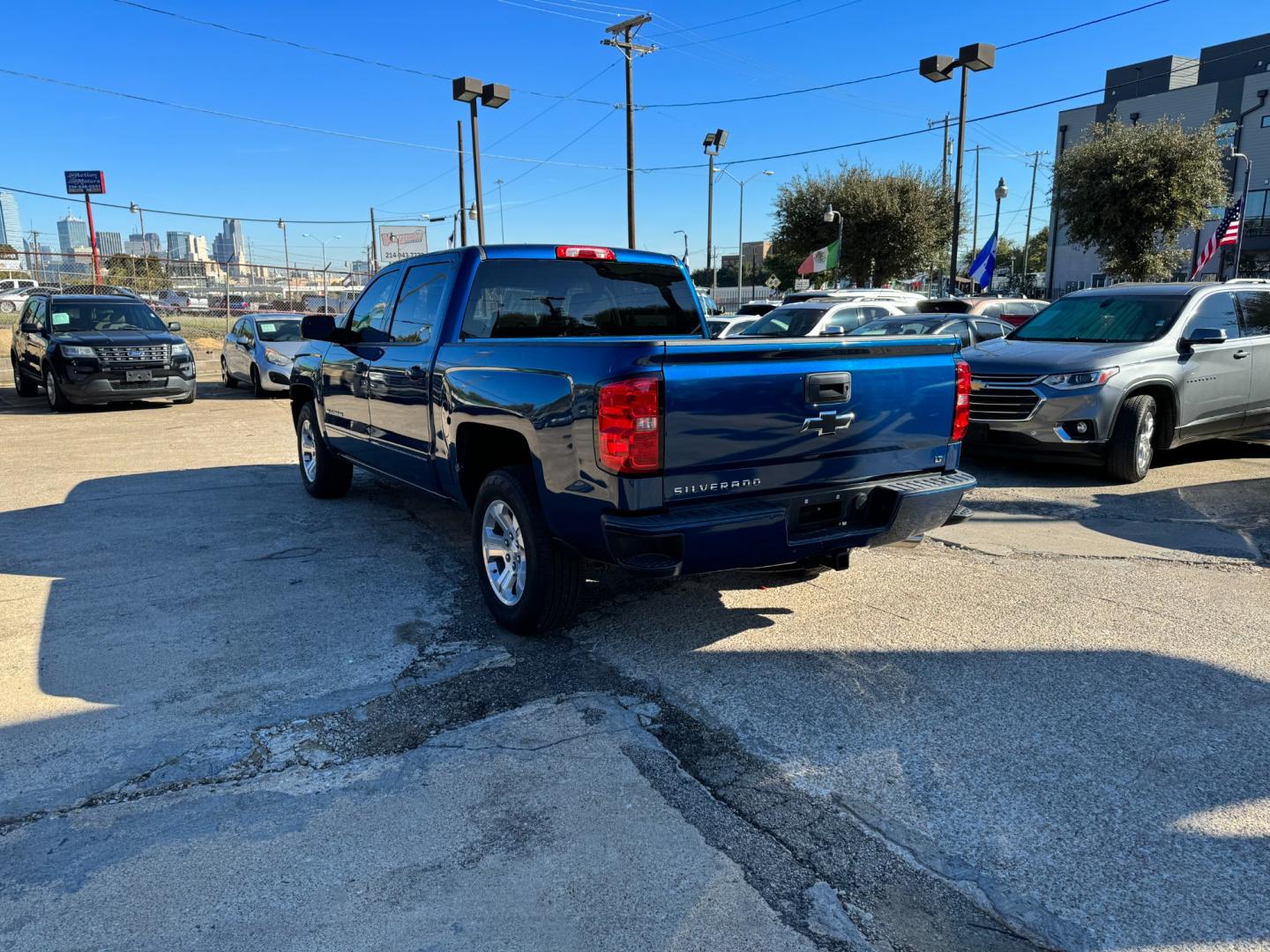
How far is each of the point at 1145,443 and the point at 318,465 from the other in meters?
7.22

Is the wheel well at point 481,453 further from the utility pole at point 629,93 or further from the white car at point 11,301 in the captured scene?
the white car at point 11,301

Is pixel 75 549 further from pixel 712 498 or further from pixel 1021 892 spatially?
pixel 1021 892

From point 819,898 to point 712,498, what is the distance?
5.47ft

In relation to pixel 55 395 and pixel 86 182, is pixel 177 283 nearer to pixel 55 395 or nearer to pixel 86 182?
pixel 86 182

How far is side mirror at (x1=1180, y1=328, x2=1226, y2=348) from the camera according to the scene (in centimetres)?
794

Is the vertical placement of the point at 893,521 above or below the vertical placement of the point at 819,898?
above

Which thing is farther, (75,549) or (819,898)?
(75,549)

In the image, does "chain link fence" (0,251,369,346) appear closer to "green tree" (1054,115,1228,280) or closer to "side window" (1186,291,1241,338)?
"side window" (1186,291,1241,338)

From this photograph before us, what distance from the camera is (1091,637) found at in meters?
4.32

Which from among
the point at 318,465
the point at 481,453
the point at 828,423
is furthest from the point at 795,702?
the point at 318,465

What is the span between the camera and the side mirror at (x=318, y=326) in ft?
21.0

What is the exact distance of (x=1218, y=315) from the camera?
8562 mm

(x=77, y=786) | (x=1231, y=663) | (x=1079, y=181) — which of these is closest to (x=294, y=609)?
(x=77, y=786)

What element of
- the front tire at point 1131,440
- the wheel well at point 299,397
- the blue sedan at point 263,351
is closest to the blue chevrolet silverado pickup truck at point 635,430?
the wheel well at point 299,397
